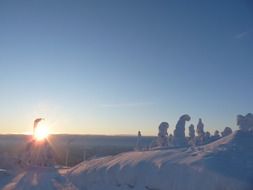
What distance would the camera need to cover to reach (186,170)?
2330cm

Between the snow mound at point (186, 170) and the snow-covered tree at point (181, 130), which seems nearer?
the snow mound at point (186, 170)

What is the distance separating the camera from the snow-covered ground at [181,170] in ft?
71.0

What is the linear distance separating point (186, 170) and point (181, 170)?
1.46ft

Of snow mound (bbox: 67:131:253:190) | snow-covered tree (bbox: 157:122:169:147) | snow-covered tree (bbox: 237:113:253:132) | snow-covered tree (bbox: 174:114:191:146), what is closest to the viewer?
snow mound (bbox: 67:131:253:190)

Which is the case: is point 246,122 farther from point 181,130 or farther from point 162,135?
point 162,135

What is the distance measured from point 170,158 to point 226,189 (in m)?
5.56

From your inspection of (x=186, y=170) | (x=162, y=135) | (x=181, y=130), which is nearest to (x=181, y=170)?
(x=186, y=170)

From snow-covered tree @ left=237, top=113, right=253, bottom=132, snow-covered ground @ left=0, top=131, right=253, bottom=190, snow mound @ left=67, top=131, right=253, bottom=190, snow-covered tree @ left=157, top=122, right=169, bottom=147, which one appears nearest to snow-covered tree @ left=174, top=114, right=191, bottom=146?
snow-covered tree @ left=157, top=122, right=169, bottom=147

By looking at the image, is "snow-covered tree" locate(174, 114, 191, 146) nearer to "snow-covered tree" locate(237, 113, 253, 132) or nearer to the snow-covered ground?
"snow-covered tree" locate(237, 113, 253, 132)

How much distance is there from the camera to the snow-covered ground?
2164 cm

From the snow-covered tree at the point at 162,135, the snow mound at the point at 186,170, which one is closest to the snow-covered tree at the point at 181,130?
the snow-covered tree at the point at 162,135

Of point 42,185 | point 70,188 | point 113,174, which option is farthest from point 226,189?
point 42,185

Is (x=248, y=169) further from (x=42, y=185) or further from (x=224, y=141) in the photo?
(x=42, y=185)

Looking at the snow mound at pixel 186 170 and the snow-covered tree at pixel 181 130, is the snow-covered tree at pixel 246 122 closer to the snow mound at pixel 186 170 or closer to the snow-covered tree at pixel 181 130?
the snow mound at pixel 186 170
